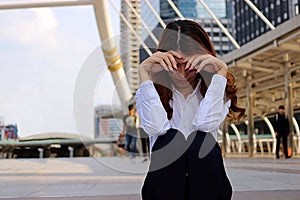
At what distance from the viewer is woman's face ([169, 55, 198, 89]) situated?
1801 mm

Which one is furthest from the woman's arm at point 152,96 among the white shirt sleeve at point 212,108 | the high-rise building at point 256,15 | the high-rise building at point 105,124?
the high-rise building at point 256,15

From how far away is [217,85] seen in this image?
71.2 inches

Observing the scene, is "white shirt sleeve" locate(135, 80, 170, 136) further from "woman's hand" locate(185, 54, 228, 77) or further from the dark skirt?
"woman's hand" locate(185, 54, 228, 77)

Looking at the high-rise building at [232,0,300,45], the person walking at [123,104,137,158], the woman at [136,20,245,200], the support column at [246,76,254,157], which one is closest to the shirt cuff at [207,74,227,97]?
the woman at [136,20,245,200]

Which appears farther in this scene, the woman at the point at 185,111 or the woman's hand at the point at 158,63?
the woman's hand at the point at 158,63

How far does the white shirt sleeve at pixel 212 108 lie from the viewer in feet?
5.71

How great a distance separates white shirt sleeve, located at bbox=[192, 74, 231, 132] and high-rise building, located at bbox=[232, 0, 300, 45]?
57.3m

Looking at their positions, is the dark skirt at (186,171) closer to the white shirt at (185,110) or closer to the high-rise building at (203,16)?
the white shirt at (185,110)

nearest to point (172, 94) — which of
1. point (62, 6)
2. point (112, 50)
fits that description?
point (112, 50)

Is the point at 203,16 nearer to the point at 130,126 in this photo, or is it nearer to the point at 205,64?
the point at 130,126

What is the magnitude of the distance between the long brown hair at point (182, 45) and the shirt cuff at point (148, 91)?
0.03 meters

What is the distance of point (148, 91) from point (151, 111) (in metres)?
0.08

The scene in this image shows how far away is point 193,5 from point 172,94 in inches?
1407

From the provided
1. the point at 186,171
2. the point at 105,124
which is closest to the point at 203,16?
the point at 105,124
